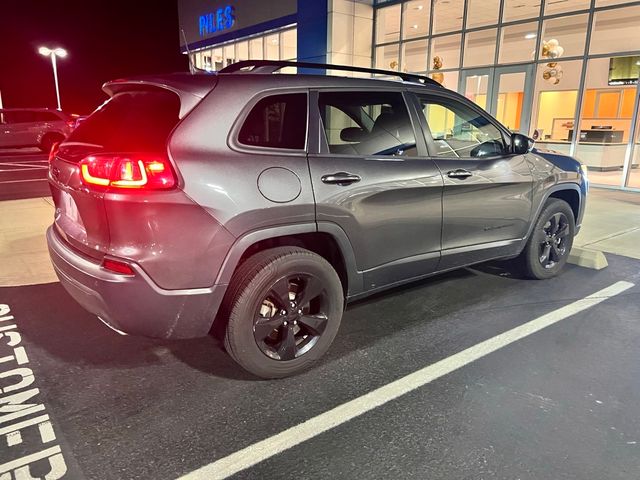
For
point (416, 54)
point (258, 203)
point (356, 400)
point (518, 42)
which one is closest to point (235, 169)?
point (258, 203)

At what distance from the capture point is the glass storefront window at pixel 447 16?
13078mm

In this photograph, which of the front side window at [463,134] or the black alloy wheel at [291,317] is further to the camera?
the front side window at [463,134]

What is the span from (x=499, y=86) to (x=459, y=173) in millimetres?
10074

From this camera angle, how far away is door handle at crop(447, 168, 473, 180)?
367 centimetres

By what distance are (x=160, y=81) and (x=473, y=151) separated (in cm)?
243

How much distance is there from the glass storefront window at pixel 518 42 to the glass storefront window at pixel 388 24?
131 inches

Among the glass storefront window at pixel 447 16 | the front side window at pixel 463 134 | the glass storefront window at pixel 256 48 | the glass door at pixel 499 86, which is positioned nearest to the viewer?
the front side window at pixel 463 134

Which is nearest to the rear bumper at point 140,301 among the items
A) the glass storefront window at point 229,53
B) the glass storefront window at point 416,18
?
the glass storefront window at point 416,18

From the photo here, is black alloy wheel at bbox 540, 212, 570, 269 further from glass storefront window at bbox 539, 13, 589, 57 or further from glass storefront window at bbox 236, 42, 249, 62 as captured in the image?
glass storefront window at bbox 236, 42, 249, 62

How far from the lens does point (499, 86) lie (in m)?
12.6

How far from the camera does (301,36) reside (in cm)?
1544

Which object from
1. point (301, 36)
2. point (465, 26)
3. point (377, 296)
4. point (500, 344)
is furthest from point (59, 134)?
point (500, 344)

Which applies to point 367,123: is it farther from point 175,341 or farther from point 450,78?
point 450,78

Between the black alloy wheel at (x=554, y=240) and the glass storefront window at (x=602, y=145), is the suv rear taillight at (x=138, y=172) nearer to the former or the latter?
the black alloy wheel at (x=554, y=240)
